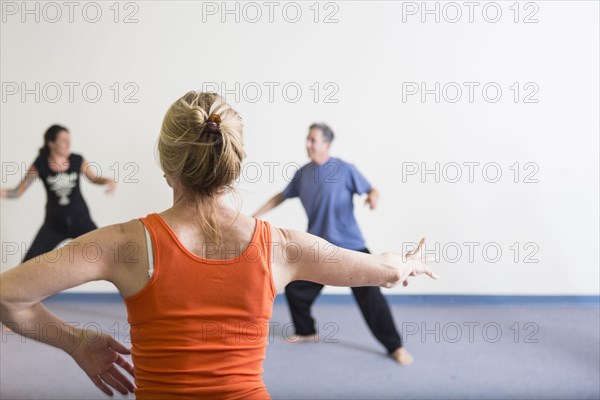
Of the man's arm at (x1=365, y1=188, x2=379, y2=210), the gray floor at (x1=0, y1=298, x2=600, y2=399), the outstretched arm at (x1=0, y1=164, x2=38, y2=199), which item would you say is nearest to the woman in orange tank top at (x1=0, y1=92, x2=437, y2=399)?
the gray floor at (x1=0, y1=298, x2=600, y2=399)

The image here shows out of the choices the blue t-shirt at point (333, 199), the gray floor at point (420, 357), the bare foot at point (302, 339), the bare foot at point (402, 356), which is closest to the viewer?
the gray floor at point (420, 357)

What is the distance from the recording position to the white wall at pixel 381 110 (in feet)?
Answer: 13.8

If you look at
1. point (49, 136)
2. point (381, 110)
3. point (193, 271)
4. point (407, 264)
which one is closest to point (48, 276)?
point (193, 271)

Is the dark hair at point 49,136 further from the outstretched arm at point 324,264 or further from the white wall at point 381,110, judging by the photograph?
the outstretched arm at point 324,264

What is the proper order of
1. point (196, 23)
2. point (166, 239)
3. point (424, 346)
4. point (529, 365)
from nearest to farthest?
point (166, 239)
point (529, 365)
point (424, 346)
point (196, 23)

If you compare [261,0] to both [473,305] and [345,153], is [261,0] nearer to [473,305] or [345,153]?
[345,153]

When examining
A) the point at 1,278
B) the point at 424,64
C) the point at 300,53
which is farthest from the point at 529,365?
the point at 1,278

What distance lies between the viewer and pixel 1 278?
1.28 meters

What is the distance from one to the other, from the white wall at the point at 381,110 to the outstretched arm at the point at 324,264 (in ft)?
9.38

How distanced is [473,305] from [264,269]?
11.1 ft

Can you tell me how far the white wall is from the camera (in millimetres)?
4211

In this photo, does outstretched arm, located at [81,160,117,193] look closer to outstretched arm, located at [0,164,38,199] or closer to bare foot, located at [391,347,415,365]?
outstretched arm, located at [0,164,38,199]

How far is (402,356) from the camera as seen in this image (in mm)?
3398

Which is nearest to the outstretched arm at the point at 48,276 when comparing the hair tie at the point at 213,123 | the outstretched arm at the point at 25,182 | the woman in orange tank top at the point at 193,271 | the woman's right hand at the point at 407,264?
the woman in orange tank top at the point at 193,271
